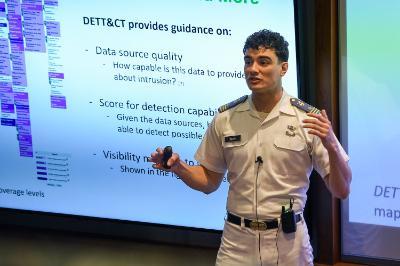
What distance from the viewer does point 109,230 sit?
3992 millimetres

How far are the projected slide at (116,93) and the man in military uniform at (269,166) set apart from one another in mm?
651

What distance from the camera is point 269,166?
275 centimetres

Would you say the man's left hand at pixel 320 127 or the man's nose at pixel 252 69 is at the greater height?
the man's nose at pixel 252 69

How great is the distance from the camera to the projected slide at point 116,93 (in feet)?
11.5

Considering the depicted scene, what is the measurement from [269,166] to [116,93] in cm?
123

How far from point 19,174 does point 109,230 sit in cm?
58

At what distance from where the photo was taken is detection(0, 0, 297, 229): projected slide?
11.5 feet

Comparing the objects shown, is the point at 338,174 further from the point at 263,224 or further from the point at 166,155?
the point at 166,155

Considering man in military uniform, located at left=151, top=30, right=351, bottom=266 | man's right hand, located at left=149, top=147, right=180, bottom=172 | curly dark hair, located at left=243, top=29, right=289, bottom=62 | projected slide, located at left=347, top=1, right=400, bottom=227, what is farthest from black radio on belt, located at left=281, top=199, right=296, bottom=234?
projected slide, located at left=347, top=1, right=400, bottom=227

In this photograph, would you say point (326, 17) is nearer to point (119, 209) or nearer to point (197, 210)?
point (197, 210)

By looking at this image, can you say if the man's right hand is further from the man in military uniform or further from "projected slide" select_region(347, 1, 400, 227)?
"projected slide" select_region(347, 1, 400, 227)

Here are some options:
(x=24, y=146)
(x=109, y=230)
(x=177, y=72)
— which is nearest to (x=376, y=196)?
(x=177, y=72)

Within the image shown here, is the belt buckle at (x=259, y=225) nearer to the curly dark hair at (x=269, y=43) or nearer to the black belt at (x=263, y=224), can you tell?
the black belt at (x=263, y=224)

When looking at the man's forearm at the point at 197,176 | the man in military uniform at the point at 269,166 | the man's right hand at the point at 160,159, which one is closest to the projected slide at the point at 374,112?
the man in military uniform at the point at 269,166
